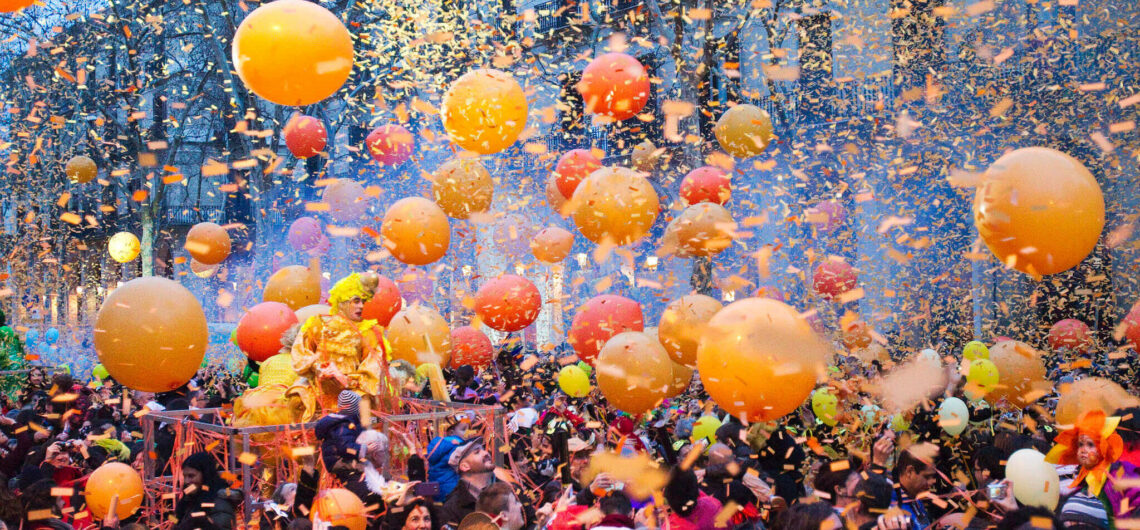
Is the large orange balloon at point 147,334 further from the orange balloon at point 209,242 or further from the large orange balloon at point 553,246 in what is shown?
the orange balloon at point 209,242

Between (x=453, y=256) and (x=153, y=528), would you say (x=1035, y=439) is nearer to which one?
(x=153, y=528)

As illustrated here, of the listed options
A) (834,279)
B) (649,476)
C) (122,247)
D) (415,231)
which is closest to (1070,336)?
(834,279)

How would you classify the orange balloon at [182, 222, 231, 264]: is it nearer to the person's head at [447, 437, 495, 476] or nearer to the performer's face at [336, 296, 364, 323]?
the performer's face at [336, 296, 364, 323]

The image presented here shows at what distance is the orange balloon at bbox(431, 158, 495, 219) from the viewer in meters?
8.80

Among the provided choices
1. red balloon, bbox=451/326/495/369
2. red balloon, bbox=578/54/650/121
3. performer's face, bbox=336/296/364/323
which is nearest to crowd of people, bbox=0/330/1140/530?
performer's face, bbox=336/296/364/323

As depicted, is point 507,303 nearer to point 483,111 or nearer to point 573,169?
point 573,169

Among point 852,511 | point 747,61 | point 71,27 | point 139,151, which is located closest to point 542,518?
point 852,511

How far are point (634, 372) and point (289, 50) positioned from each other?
303 centimetres

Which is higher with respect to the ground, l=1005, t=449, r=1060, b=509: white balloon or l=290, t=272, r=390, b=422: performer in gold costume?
l=290, t=272, r=390, b=422: performer in gold costume

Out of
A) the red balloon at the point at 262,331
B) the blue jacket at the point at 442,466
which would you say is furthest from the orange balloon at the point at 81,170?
the blue jacket at the point at 442,466

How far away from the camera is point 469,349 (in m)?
9.52

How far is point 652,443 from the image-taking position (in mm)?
7199

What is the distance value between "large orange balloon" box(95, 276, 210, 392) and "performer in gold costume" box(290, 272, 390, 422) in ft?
2.49

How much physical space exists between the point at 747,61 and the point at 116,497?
51.8 ft
